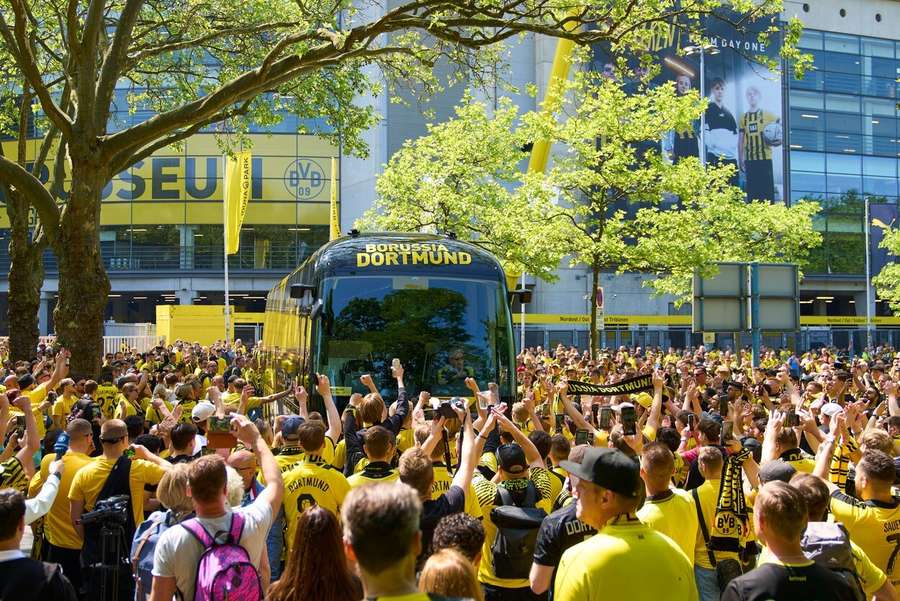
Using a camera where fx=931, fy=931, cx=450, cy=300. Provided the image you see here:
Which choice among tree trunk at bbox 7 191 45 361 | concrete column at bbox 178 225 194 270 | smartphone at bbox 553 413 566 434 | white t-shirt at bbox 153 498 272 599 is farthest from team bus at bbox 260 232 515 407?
concrete column at bbox 178 225 194 270

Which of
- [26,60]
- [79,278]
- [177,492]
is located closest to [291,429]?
[177,492]

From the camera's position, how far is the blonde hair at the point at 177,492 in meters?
4.71

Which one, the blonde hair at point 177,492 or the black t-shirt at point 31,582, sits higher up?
the blonde hair at point 177,492

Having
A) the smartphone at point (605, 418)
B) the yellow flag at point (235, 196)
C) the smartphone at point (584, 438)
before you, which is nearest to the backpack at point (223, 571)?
the smartphone at point (584, 438)

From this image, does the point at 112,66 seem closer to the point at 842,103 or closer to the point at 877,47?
the point at 842,103

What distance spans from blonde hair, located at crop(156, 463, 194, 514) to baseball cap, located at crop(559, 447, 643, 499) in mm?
2074

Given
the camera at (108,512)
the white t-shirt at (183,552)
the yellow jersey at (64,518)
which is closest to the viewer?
the white t-shirt at (183,552)

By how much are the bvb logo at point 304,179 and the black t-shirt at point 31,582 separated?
1868 inches

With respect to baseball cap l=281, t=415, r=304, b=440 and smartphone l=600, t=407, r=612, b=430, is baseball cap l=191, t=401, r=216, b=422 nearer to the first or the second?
baseball cap l=281, t=415, r=304, b=440

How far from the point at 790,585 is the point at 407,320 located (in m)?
9.31

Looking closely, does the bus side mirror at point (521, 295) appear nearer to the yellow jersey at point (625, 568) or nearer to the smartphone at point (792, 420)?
the smartphone at point (792, 420)

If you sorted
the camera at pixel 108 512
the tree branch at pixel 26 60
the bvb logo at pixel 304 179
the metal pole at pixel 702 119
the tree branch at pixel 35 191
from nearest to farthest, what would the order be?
the camera at pixel 108 512
the tree branch at pixel 26 60
the tree branch at pixel 35 191
the bvb logo at pixel 304 179
the metal pole at pixel 702 119

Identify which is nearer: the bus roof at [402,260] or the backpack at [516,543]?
the backpack at [516,543]

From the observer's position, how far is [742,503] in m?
6.13
